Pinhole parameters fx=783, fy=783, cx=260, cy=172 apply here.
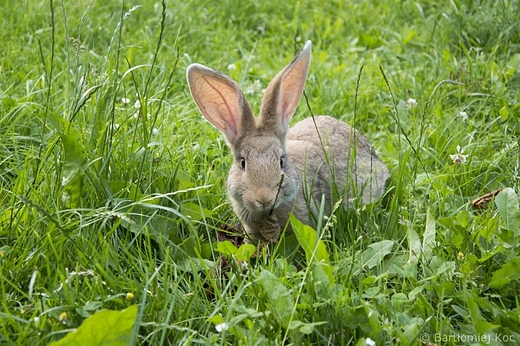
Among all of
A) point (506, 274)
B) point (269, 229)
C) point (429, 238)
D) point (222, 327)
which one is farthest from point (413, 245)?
point (222, 327)

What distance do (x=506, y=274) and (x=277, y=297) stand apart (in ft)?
3.53

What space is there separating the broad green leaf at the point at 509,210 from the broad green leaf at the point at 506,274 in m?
0.27

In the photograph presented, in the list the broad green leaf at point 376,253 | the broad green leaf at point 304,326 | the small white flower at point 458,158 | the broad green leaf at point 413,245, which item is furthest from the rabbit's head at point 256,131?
the broad green leaf at point 304,326

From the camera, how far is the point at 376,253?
→ 3758 millimetres

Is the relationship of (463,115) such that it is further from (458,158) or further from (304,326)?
(304,326)

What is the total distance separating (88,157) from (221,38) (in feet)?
10.3

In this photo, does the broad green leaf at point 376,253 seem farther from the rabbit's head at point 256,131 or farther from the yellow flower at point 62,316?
the yellow flower at point 62,316

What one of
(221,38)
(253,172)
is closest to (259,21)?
(221,38)

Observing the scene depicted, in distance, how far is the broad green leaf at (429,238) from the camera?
149 inches

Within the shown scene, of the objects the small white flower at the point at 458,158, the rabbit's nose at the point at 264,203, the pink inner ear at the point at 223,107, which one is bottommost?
the small white flower at the point at 458,158

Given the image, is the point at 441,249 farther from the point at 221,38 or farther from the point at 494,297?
the point at 221,38

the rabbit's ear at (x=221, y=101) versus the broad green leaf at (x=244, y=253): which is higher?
the rabbit's ear at (x=221, y=101)

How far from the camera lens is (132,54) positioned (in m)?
6.27

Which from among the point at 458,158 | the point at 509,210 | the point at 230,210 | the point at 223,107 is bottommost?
the point at 230,210
